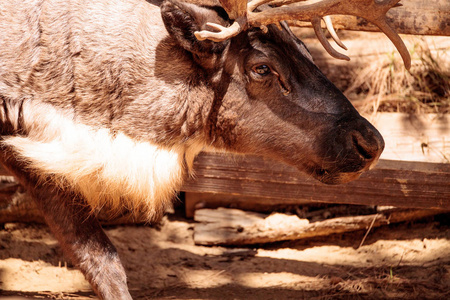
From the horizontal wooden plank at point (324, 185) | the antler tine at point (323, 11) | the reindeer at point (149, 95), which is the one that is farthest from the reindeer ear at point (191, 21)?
the horizontal wooden plank at point (324, 185)

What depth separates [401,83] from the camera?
18.2 feet

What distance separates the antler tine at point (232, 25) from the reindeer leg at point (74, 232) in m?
1.41

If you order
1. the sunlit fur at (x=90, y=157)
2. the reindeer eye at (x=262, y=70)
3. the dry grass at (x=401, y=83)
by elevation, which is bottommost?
the dry grass at (x=401, y=83)

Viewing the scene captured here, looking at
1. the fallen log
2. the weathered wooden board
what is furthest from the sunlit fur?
the weathered wooden board

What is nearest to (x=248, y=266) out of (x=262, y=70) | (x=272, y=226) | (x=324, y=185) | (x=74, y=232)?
(x=272, y=226)

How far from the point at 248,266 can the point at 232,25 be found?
2349 mm

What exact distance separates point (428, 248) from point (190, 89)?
260 cm

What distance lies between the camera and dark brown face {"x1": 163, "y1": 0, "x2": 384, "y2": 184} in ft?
10.3

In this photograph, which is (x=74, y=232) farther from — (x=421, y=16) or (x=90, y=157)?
(x=421, y=16)

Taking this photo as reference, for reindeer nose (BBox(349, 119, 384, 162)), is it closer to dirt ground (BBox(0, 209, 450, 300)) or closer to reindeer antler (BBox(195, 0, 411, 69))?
reindeer antler (BBox(195, 0, 411, 69))

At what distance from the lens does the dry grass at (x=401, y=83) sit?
214 inches

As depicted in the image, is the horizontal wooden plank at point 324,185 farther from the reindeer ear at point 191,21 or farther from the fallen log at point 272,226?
the reindeer ear at point 191,21

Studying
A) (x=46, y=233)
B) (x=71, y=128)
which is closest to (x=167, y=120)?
(x=71, y=128)

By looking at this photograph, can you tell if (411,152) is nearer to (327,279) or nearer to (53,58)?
(327,279)
